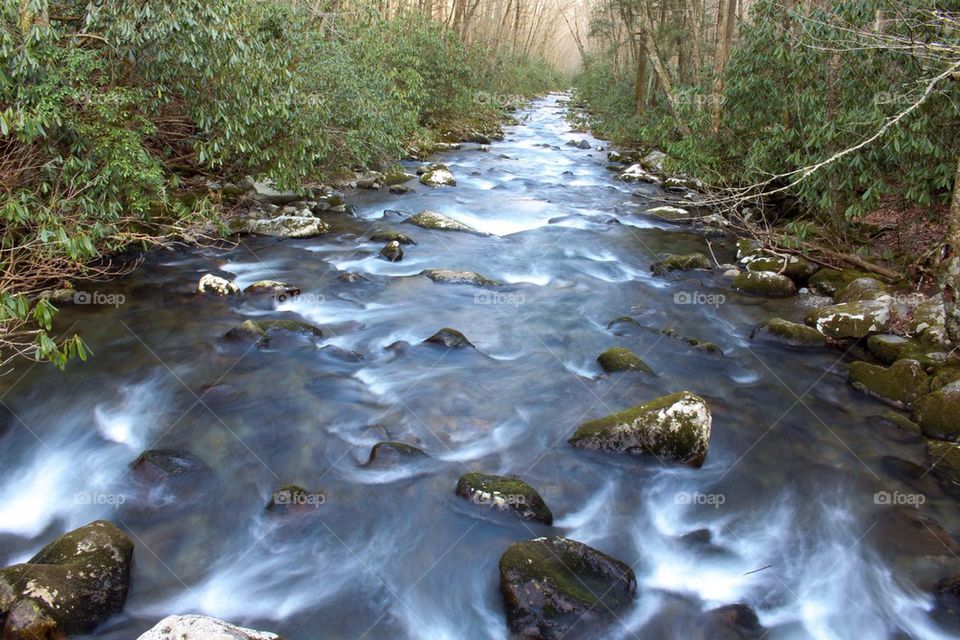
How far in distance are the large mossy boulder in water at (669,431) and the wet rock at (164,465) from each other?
3.61 metres

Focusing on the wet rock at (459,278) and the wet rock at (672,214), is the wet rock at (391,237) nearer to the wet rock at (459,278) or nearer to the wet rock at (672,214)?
the wet rock at (459,278)

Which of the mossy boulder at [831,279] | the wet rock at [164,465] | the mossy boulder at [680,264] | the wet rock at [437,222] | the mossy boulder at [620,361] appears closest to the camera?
A: the wet rock at [164,465]

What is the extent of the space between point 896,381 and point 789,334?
4.99ft

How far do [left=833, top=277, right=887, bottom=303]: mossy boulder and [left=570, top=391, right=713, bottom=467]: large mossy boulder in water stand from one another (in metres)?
4.25

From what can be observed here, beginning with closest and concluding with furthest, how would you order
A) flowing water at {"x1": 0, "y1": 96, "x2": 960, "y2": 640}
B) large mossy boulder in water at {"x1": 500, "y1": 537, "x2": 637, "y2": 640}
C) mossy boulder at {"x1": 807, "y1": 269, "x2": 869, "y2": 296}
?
large mossy boulder in water at {"x1": 500, "y1": 537, "x2": 637, "y2": 640}
flowing water at {"x1": 0, "y1": 96, "x2": 960, "y2": 640}
mossy boulder at {"x1": 807, "y1": 269, "x2": 869, "y2": 296}

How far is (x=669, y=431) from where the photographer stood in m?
5.84

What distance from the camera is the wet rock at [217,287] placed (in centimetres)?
873

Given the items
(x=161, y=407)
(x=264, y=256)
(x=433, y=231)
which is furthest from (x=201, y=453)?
(x=433, y=231)

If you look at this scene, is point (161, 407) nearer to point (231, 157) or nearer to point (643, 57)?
point (231, 157)

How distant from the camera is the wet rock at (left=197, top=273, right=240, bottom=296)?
344 inches

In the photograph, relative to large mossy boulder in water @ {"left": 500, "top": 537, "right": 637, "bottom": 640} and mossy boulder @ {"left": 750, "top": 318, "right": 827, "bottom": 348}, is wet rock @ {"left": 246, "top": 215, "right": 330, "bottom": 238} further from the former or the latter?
large mossy boulder in water @ {"left": 500, "top": 537, "right": 637, "bottom": 640}

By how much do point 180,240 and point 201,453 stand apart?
18.4ft

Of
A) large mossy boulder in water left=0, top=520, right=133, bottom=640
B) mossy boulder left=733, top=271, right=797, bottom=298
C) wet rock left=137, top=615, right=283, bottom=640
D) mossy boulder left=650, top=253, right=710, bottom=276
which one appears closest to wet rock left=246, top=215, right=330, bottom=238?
mossy boulder left=650, top=253, right=710, bottom=276

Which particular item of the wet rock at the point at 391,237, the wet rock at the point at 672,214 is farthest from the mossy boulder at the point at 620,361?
the wet rock at the point at 672,214
